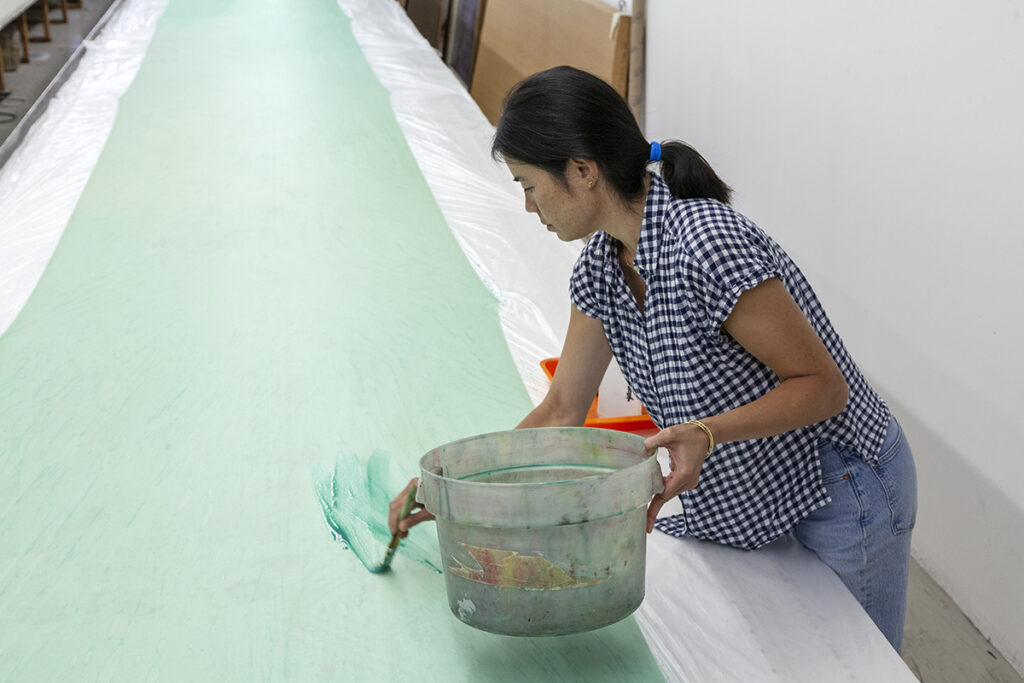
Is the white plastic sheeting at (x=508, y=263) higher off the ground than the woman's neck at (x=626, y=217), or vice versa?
the woman's neck at (x=626, y=217)

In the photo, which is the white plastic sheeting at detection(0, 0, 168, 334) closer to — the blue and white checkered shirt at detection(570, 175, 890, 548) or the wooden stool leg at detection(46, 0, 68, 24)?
the blue and white checkered shirt at detection(570, 175, 890, 548)

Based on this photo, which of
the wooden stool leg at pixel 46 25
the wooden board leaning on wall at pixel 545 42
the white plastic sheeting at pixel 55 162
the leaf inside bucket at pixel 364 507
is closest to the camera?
the leaf inside bucket at pixel 364 507

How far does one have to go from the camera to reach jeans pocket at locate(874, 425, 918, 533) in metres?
1.21

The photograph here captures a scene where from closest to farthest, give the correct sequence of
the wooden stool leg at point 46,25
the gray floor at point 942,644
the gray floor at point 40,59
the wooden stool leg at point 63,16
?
the gray floor at point 942,644, the gray floor at point 40,59, the wooden stool leg at point 46,25, the wooden stool leg at point 63,16

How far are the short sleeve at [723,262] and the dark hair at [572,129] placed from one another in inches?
4.6

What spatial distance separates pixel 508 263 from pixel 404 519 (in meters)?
1.20

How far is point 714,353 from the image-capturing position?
43.8 inches

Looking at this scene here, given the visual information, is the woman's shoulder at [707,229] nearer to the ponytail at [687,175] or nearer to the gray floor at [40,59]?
the ponytail at [687,175]

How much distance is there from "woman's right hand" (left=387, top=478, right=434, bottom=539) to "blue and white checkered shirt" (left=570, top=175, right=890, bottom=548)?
1.04 ft

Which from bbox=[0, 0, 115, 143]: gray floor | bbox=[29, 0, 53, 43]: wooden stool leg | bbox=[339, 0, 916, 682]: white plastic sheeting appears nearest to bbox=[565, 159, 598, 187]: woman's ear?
bbox=[339, 0, 916, 682]: white plastic sheeting

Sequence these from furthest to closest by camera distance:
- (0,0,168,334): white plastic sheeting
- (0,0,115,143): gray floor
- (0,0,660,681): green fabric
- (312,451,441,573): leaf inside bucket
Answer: (0,0,115,143): gray floor < (0,0,168,334): white plastic sheeting < (312,451,441,573): leaf inside bucket < (0,0,660,681): green fabric

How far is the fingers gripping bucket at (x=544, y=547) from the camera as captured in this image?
3.06 feet

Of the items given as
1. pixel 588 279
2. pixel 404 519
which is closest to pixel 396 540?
pixel 404 519

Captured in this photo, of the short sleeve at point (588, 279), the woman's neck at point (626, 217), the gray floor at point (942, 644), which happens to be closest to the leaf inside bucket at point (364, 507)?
the short sleeve at point (588, 279)
